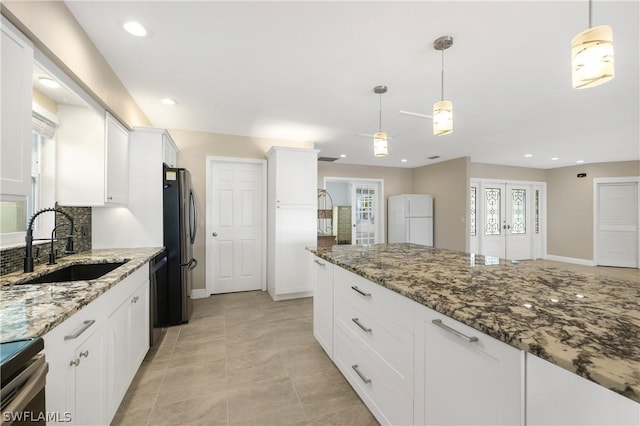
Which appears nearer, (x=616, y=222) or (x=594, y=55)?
(x=594, y=55)

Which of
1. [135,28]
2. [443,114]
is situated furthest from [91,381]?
[443,114]

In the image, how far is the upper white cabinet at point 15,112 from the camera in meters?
1.17

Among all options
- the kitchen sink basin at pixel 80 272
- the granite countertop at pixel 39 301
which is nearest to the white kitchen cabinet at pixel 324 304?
the granite countertop at pixel 39 301

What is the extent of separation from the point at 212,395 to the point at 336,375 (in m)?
0.89

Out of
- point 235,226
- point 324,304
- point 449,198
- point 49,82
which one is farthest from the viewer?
point 449,198

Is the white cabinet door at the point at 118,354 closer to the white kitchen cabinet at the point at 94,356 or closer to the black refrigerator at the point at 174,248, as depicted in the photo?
the white kitchen cabinet at the point at 94,356

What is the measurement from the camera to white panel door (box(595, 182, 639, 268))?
604 centimetres

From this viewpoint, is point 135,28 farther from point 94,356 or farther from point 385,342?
point 385,342

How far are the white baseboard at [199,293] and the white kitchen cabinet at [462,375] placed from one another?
Answer: 11.5 ft

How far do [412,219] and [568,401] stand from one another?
578 cm

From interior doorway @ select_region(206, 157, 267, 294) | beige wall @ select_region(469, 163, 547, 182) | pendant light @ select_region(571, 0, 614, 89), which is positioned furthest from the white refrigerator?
pendant light @ select_region(571, 0, 614, 89)

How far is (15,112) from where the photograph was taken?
1.23m

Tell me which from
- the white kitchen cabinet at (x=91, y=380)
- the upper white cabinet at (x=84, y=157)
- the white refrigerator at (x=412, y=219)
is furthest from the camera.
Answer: the white refrigerator at (x=412, y=219)

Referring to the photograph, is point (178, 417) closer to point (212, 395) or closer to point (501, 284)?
point (212, 395)
